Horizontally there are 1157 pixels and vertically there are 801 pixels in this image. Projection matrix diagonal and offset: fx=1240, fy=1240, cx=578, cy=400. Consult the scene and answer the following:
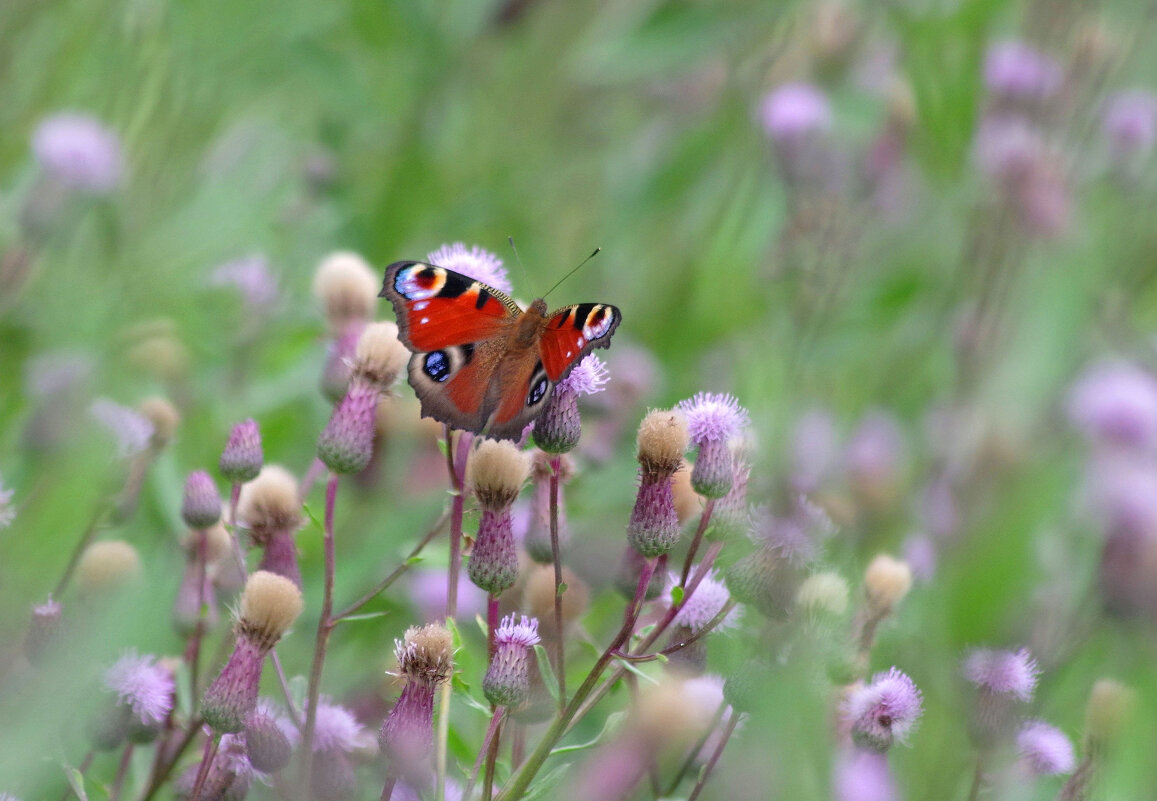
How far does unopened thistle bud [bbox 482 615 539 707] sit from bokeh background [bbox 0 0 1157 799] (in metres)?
0.19

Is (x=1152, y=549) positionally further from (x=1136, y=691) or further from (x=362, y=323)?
(x=362, y=323)

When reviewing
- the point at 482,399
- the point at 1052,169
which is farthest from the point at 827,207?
the point at 482,399

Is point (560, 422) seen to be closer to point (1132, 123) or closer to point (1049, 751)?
point (1049, 751)

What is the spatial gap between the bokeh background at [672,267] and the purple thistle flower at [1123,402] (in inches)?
0.8

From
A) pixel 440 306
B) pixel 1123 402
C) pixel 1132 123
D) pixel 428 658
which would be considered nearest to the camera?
pixel 428 658

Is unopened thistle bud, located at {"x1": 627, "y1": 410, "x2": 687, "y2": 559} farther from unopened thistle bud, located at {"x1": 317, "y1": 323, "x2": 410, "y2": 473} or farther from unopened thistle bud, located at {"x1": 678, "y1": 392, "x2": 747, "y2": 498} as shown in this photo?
unopened thistle bud, located at {"x1": 317, "y1": 323, "x2": 410, "y2": 473}

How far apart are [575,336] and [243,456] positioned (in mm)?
394

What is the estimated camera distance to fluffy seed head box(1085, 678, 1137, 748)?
663 mm

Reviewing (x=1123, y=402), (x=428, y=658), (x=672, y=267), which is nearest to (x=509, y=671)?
(x=428, y=658)

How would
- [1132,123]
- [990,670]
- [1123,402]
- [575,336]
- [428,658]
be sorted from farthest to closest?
[1132,123] < [1123,402] < [575,336] < [428,658] < [990,670]

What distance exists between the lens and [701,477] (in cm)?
131

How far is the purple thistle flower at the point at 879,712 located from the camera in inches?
44.0

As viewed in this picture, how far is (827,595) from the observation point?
552 millimetres

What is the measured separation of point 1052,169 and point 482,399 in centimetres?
169
